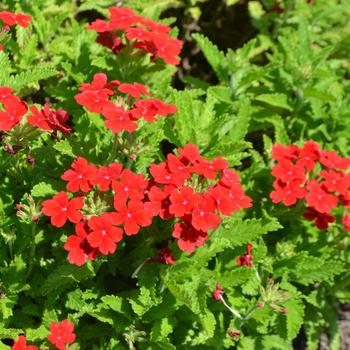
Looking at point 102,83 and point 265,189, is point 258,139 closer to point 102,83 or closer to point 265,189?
point 265,189

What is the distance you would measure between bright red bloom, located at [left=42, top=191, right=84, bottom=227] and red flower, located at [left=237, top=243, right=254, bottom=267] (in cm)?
105

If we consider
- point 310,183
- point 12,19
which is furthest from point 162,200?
point 12,19

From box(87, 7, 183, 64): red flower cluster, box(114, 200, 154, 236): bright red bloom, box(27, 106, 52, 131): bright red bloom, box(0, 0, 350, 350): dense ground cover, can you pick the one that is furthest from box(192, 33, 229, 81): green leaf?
box(114, 200, 154, 236): bright red bloom

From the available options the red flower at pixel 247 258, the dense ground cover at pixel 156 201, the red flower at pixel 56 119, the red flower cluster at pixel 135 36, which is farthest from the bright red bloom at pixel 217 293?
the red flower cluster at pixel 135 36

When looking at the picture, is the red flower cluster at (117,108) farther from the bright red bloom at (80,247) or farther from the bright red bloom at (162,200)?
the bright red bloom at (80,247)

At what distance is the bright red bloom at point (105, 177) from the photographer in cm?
223

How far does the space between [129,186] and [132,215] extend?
138 mm

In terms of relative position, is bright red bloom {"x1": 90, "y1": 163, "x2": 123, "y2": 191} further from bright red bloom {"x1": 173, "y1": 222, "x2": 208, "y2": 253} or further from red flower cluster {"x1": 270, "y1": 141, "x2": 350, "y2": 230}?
red flower cluster {"x1": 270, "y1": 141, "x2": 350, "y2": 230}

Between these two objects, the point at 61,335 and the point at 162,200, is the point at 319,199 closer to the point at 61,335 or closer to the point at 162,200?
the point at 162,200

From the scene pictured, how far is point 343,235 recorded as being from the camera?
3281 mm

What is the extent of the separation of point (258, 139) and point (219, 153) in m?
1.60

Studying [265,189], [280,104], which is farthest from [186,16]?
[265,189]

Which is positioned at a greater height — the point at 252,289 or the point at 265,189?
the point at 265,189

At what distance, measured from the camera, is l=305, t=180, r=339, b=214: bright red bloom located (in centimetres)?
279
